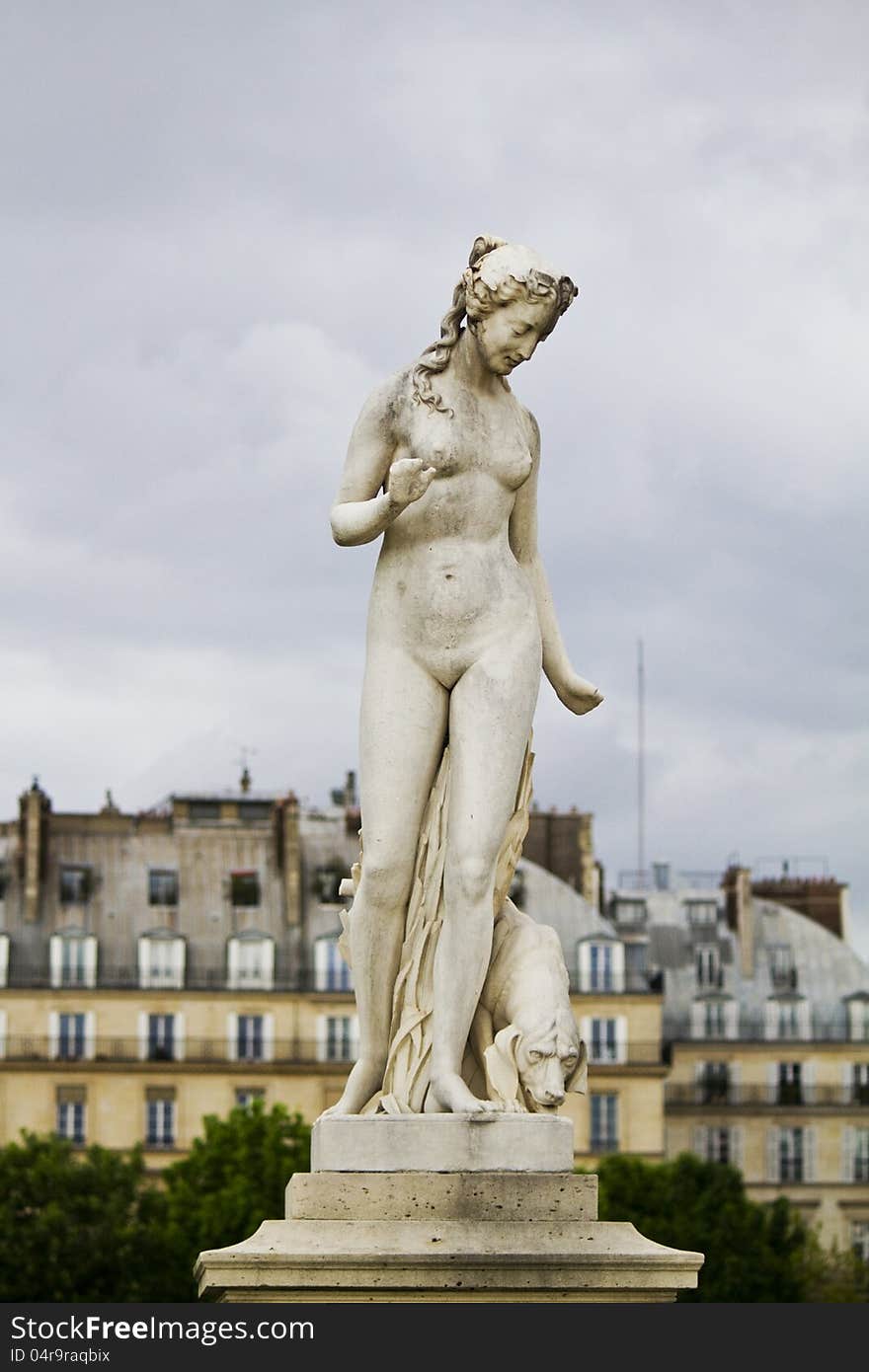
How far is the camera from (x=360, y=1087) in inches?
629

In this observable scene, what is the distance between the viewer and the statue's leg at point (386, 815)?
52.4ft

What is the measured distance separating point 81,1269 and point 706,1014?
4503 centimetres

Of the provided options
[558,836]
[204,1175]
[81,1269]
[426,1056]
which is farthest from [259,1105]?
[426,1056]

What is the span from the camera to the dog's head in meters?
15.8

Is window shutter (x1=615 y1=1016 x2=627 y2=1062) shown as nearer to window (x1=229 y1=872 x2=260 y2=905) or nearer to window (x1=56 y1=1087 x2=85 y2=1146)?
window (x1=229 y1=872 x2=260 y2=905)

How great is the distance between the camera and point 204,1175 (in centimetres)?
7938

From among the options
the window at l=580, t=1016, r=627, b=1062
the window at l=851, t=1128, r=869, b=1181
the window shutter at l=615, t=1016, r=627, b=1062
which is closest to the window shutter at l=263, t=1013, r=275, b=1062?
the window at l=580, t=1016, r=627, b=1062

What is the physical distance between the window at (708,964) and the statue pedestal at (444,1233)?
99784 millimetres

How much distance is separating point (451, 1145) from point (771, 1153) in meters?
96.3

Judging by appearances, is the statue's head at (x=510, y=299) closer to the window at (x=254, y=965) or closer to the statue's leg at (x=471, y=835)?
the statue's leg at (x=471, y=835)

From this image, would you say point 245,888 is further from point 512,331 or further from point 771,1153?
point 512,331

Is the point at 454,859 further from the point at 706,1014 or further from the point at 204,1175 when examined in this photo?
the point at 706,1014

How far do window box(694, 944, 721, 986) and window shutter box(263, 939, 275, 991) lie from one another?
19.2 metres

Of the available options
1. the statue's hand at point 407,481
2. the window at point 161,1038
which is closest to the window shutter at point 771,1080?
the window at point 161,1038
